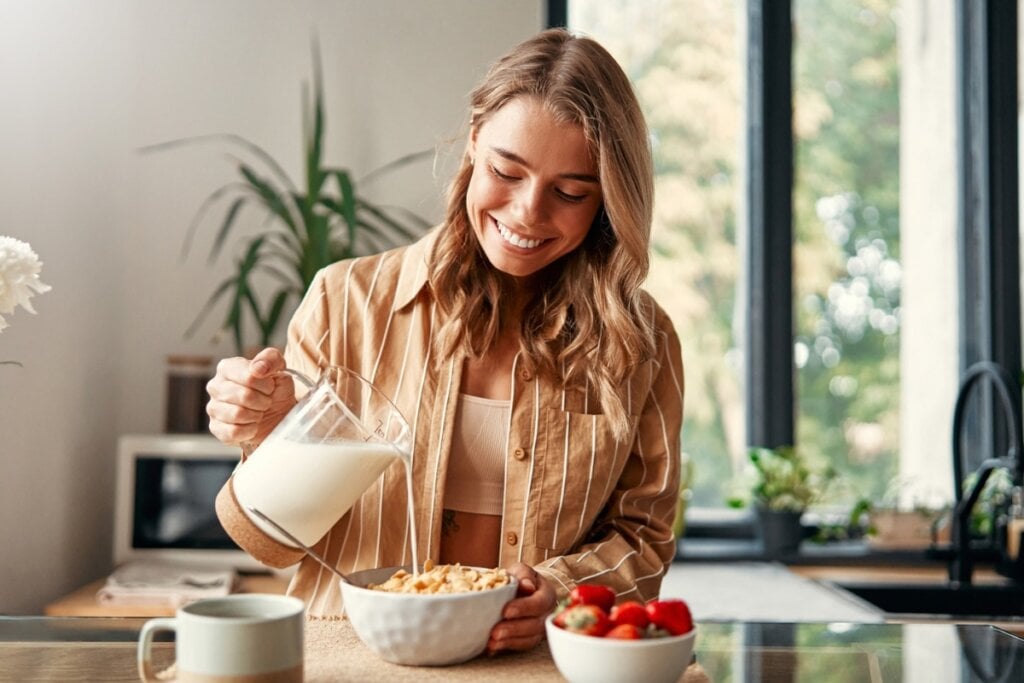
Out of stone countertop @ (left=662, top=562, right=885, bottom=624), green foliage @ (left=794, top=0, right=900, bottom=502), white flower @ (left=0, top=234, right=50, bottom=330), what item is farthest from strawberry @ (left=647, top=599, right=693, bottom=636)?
green foliage @ (left=794, top=0, right=900, bottom=502)

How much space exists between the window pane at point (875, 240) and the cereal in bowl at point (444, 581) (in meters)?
2.24

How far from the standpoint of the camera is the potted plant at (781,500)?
2.80 m

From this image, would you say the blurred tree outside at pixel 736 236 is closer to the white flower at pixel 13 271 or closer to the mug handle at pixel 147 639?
the white flower at pixel 13 271

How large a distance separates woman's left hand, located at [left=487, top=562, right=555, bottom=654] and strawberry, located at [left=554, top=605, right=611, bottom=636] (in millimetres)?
105

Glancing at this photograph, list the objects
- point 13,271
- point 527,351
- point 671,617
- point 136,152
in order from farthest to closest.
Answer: point 136,152 → point 527,351 → point 13,271 → point 671,617

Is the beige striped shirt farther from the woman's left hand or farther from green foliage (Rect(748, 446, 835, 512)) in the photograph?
green foliage (Rect(748, 446, 835, 512))

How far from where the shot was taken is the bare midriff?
136 centimetres

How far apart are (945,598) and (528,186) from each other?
68.9 inches

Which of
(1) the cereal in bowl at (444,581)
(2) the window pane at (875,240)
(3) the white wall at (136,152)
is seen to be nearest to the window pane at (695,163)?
(2) the window pane at (875,240)

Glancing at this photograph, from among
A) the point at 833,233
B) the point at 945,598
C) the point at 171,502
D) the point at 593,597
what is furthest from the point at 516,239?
the point at 833,233

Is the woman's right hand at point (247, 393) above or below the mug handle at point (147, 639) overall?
above

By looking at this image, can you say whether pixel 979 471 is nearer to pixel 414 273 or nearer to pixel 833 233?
pixel 833 233

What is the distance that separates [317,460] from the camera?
100 centimetres

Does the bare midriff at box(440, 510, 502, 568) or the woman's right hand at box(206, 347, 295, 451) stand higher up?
the woman's right hand at box(206, 347, 295, 451)
